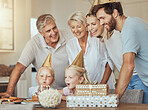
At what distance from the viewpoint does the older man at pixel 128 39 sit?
167cm

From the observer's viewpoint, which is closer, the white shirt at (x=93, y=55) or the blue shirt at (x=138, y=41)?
the blue shirt at (x=138, y=41)

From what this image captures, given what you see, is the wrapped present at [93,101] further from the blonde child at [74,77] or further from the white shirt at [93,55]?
the white shirt at [93,55]

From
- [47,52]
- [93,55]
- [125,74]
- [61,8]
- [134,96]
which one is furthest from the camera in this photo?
[61,8]

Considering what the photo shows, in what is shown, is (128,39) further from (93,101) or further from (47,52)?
(47,52)

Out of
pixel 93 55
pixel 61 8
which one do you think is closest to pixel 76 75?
pixel 93 55

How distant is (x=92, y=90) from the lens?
1563 millimetres

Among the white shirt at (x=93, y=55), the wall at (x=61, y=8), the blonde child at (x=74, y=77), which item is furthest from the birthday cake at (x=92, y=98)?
the wall at (x=61, y=8)

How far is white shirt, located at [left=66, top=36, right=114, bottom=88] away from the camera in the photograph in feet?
7.97

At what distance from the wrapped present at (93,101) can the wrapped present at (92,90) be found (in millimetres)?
33

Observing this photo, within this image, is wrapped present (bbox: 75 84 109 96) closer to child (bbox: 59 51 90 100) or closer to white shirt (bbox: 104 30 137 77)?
child (bbox: 59 51 90 100)

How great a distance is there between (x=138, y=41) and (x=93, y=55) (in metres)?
0.72

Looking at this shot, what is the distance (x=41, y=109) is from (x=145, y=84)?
816 mm

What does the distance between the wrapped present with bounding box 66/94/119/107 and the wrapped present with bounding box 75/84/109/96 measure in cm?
3

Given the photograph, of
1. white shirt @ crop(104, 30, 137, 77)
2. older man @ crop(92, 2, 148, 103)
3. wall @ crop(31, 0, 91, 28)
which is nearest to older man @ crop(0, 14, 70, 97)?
white shirt @ crop(104, 30, 137, 77)
